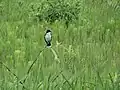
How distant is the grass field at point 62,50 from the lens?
2782 millimetres

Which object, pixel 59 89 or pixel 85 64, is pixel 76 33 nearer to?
pixel 85 64

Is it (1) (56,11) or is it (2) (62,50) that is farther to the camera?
(1) (56,11)

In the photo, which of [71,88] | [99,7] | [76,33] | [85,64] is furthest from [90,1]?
[71,88]

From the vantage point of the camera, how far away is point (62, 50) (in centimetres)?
420

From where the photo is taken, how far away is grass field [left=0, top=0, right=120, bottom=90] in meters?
2.78

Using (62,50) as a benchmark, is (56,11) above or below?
above

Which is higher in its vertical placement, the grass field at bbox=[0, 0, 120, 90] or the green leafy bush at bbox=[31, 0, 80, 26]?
the green leafy bush at bbox=[31, 0, 80, 26]

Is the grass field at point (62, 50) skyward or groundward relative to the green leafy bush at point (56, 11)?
groundward

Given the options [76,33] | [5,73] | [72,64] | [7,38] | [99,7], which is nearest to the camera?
[5,73]

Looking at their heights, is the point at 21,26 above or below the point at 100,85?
above

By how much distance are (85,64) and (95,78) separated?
82 centimetres

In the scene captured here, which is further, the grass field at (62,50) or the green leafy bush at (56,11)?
the green leafy bush at (56,11)

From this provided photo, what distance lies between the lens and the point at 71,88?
2652 mm

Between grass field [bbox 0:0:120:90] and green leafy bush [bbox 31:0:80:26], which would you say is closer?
grass field [bbox 0:0:120:90]
